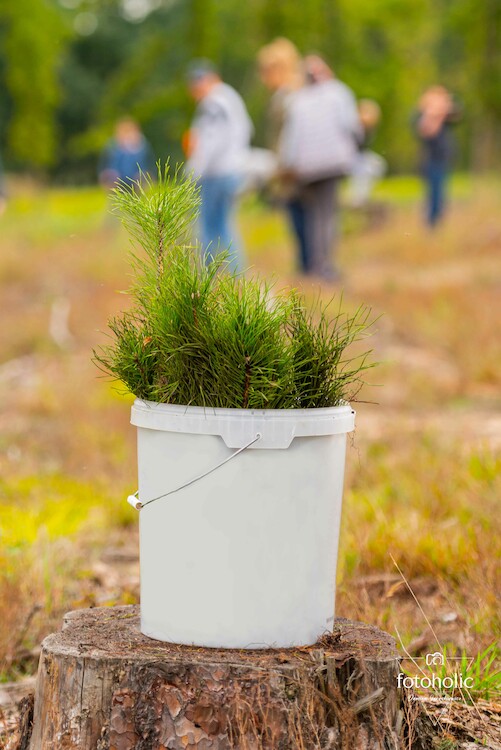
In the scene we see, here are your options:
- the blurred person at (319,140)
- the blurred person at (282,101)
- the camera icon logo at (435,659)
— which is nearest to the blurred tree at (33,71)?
the blurred person at (282,101)

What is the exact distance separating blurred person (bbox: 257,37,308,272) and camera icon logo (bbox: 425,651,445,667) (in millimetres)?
6736

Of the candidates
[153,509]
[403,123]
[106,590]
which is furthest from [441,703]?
[403,123]

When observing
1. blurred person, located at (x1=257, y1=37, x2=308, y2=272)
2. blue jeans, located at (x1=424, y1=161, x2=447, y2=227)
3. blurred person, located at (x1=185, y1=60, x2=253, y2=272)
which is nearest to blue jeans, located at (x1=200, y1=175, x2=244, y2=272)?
blurred person, located at (x1=185, y1=60, x2=253, y2=272)

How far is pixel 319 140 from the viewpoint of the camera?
28.2ft

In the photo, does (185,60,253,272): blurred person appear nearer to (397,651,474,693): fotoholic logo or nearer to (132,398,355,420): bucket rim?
(397,651,474,693): fotoholic logo

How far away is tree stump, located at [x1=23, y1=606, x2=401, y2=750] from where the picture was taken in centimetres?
183

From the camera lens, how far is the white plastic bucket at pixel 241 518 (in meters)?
1.89

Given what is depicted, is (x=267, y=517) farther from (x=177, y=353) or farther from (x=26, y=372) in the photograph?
(x=26, y=372)

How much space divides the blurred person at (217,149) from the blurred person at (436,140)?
18.3ft

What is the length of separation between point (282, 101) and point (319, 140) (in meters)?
0.53

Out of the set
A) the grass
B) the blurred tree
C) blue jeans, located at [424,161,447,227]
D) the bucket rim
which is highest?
the blurred tree

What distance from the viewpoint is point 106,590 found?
128 inches

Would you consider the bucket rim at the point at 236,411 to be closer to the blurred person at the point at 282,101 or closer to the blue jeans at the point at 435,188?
the blurred person at the point at 282,101

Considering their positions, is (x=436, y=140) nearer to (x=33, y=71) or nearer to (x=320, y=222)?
(x=320, y=222)
